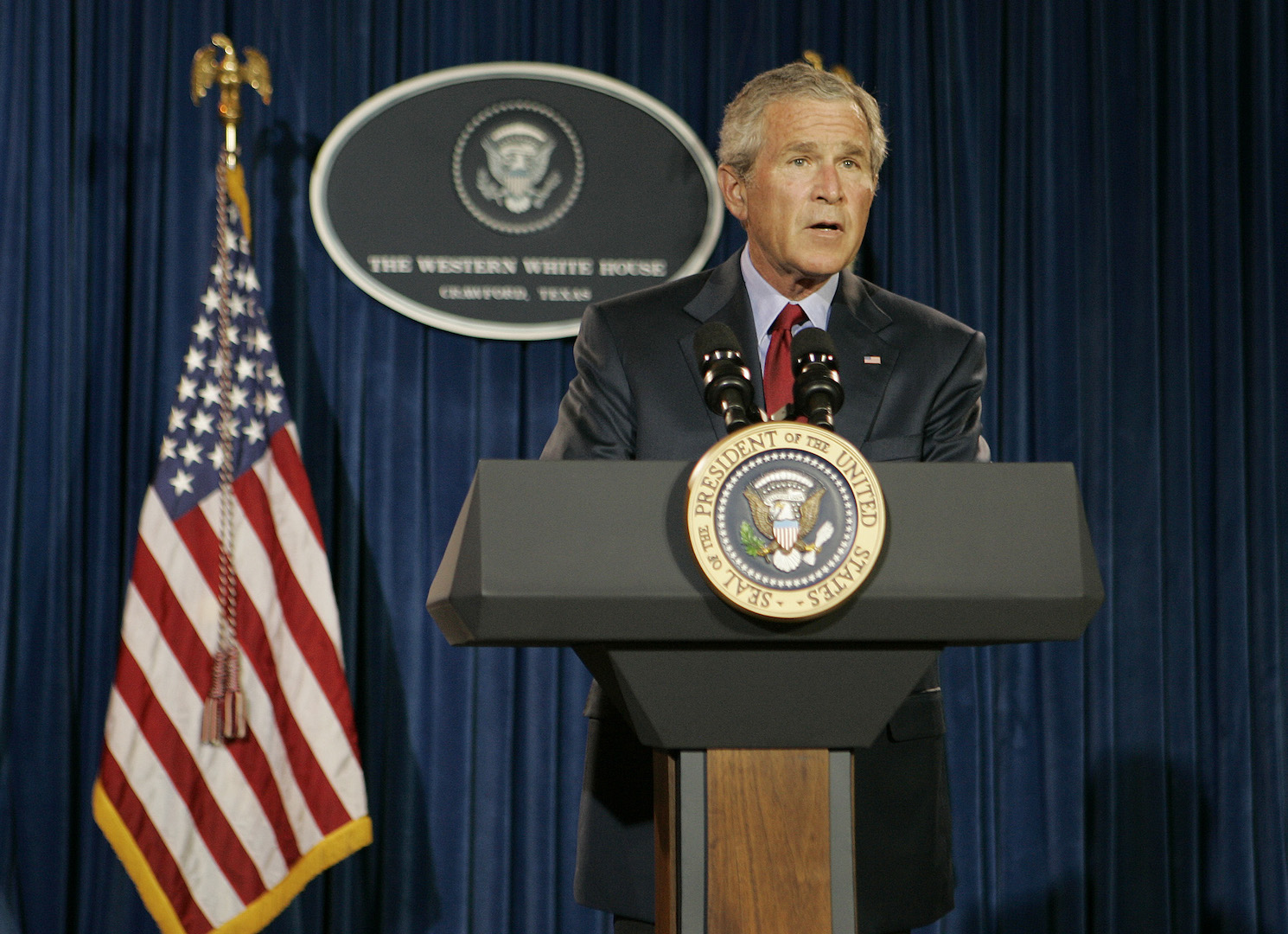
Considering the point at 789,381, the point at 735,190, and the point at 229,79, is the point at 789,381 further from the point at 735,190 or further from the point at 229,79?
the point at 229,79

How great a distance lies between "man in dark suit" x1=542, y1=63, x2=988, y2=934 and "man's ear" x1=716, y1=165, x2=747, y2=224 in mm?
33

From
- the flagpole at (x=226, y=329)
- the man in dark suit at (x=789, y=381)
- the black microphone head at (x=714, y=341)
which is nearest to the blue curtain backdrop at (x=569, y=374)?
the flagpole at (x=226, y=329)

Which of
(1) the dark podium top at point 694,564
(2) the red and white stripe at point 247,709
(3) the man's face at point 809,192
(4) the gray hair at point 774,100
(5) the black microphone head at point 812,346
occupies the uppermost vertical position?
(4) the gray hair at point 774,100

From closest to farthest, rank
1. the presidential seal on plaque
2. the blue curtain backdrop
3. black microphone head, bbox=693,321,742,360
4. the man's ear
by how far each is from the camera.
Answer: the presidential seal on plaque < black microphone head, bbox=693,321,742,360 < the man's ear < the blue curtain backdrop

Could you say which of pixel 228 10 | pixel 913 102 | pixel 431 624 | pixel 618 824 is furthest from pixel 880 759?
pixel 228 10

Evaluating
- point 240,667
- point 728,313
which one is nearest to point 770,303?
point 728,313

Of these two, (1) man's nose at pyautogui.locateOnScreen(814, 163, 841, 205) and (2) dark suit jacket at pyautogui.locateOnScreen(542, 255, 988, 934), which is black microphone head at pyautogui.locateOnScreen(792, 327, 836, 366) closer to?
(2) dark suit jacket at pyautogui.locateOnScreen(542, 255, 988, 934)

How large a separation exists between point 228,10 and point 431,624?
62.1 inches

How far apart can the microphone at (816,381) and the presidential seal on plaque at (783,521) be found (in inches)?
2.1

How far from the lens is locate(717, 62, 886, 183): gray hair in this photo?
53.7 inches

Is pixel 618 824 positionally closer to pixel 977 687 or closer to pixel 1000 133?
pixel 977 687

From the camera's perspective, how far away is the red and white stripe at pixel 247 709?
2.60m

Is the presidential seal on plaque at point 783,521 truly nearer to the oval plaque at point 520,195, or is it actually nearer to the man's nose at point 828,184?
the man's nose at point 828,184

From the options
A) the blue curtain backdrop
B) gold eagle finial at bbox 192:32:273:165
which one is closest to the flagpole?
gold eagle finial at bbox 192:32:273:165
